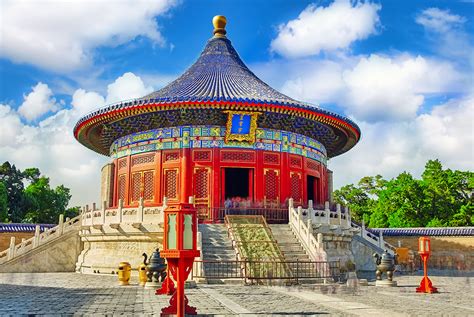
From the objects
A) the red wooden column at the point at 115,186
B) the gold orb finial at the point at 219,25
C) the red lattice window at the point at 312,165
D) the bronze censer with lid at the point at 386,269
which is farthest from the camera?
the gold orb finial at the point at 219,25

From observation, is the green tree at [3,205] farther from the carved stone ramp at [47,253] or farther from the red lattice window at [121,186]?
the red lattice window at [121,186]

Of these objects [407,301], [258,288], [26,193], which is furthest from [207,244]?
[26,193]

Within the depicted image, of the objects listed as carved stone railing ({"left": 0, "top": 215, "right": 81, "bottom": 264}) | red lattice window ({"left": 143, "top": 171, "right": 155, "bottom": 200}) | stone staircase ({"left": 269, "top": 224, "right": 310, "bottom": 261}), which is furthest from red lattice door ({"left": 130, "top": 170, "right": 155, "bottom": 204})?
stone staircase ({"left": 269, "top": 224, "right": 310, "bottom": 261})

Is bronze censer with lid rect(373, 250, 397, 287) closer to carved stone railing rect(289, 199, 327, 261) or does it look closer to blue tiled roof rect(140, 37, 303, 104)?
carved stone railing rect(289, 199, 327, 261)

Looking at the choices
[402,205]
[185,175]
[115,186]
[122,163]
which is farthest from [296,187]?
[402,205]

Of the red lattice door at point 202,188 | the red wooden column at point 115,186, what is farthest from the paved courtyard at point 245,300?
the red wooden column at point 115,186

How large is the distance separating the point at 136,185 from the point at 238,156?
479 cm

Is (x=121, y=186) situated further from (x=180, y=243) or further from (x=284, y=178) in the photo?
(x=180, y=243)

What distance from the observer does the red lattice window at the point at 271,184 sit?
909 inches

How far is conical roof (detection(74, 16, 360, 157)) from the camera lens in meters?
21.8

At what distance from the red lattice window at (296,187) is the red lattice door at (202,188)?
150 inches

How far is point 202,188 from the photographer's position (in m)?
22.6

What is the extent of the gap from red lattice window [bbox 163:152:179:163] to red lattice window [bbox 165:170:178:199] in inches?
18.9

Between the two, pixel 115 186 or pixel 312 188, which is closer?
pixel 115 186
